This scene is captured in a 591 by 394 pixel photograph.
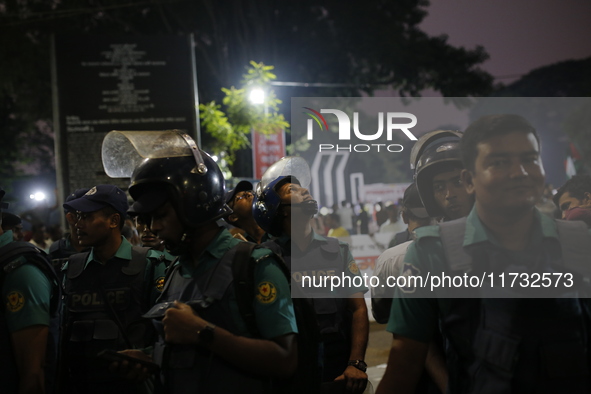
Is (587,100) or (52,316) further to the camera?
(52,316)

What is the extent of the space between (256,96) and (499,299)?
1007 centimetres

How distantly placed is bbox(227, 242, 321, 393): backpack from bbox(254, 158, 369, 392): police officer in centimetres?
90

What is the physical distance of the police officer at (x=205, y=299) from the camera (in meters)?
2.27

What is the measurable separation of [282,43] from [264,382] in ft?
60.5

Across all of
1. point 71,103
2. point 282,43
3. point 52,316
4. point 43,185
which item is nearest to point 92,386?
point 52,316

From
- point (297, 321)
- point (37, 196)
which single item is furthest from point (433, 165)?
point (37, 196)

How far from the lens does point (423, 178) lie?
2768 mm

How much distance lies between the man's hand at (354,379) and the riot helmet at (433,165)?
1197mm

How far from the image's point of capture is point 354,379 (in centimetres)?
345

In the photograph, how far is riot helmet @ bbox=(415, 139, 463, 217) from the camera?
103 inches

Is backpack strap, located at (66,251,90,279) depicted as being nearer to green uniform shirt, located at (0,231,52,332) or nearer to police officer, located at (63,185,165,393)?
police officer, located at (63,185,165,393)

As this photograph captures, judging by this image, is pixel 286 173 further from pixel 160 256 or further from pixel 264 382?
pixel 264 382

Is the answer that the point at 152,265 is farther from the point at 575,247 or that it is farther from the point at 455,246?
the point at 575,247

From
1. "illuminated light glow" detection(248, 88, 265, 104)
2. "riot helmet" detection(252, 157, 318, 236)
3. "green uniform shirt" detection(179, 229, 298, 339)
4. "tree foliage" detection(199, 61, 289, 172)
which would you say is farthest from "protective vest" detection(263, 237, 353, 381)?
"illuminated light glow" detection(248, 88, 265, 104)
